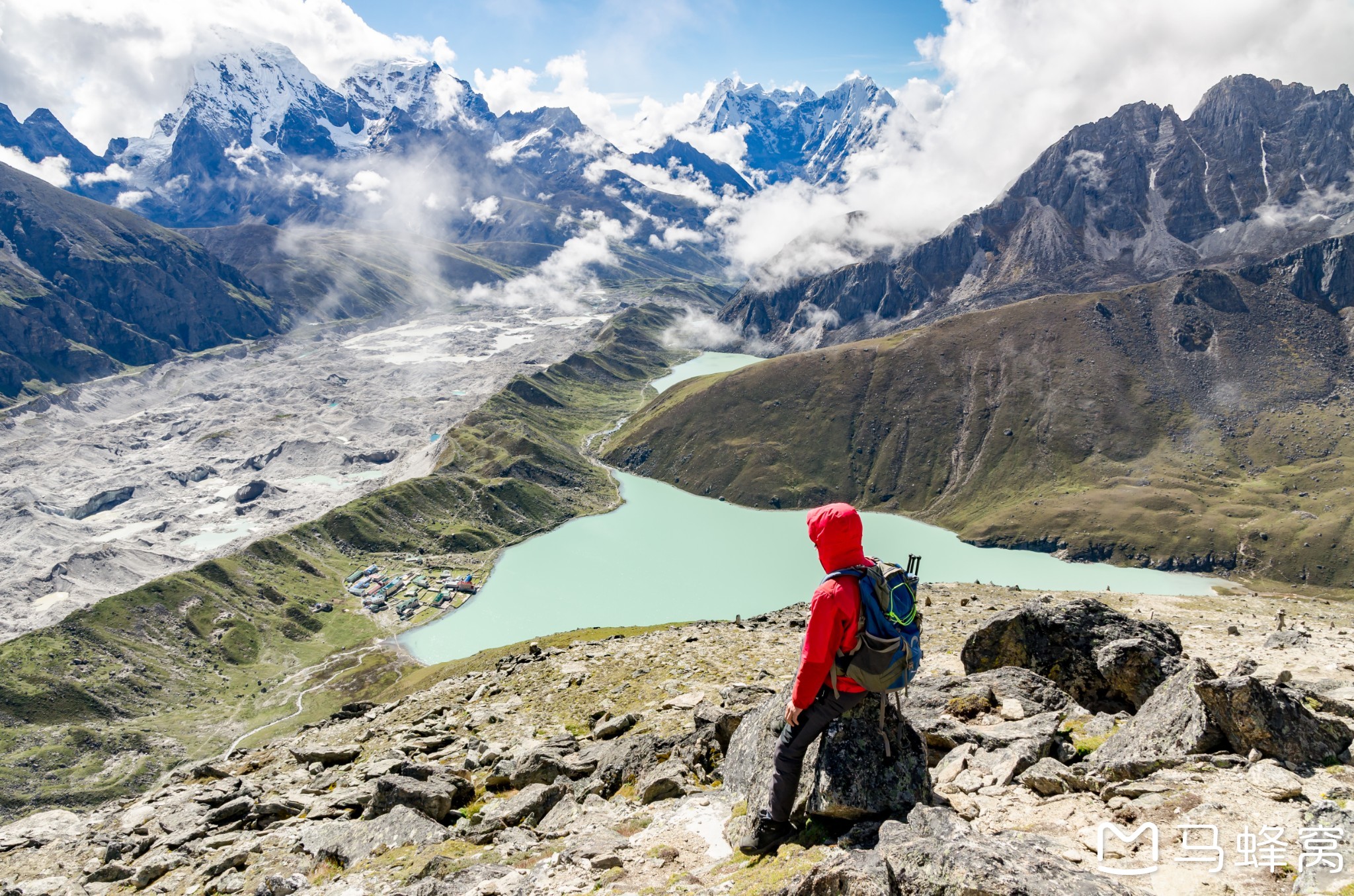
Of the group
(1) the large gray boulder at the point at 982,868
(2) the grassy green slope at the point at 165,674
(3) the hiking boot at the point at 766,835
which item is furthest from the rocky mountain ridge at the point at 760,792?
(2) the grassy green slope at the point at 165,674

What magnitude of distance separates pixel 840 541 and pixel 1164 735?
897 centimetres

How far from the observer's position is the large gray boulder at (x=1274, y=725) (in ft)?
40.3

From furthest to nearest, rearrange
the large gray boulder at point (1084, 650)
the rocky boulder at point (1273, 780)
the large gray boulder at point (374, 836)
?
the large gray boulder at point (1084, 650)
the large gray boulder at point (374, 836)
the rocky boulder at point (1273, 780)

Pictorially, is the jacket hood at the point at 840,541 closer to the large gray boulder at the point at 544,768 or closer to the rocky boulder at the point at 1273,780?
the rocky boulder at the point at 1273,780

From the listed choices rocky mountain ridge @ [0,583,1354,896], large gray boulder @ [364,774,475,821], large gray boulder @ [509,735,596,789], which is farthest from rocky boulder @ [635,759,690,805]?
large gray boulder @ [364,774,475,821]

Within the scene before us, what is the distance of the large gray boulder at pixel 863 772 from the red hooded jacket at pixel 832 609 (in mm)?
845

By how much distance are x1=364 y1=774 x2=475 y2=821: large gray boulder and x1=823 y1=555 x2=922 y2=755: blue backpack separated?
563 inches

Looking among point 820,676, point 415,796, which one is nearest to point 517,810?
point 415,796

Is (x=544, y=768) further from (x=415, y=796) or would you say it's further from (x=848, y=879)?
(x=848, y=879)

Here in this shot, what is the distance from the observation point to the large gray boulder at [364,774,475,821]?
20000 mm

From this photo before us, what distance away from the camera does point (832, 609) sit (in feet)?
36.9

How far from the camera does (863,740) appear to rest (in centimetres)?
1202

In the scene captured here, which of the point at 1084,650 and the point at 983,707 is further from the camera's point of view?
the point at 1084,650

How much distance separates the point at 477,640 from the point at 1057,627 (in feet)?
527
